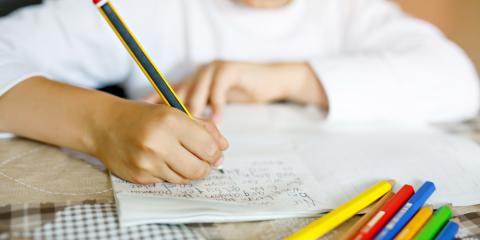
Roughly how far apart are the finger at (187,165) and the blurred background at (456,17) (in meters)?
0.92

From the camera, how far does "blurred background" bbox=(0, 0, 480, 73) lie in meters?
1.16

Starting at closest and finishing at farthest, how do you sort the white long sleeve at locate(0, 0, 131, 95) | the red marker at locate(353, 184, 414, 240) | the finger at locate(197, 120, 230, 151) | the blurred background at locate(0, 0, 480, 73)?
the red marker at locate(353, 184, 414, 240), the finger at locate(197, 120, 230, 151), the white long sleeve at locate(0, 0, 131, 95), the blurred background at locate(0, 0, 480, 73)

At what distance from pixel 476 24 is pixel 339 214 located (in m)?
0.94

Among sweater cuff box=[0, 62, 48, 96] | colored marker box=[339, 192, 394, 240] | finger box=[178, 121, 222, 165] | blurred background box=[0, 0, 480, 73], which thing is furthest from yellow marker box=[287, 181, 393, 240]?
blurred background box=[0, 0, 480, 73]

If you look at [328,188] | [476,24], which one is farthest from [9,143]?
[476,24]

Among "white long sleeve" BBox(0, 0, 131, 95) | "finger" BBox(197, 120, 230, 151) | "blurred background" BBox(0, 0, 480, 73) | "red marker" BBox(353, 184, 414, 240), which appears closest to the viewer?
"red marker" BBox(353, 184, 414, 240)

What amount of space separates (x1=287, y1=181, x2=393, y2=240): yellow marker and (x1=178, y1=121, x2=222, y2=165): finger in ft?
0.38

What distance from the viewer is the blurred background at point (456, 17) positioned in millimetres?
1161

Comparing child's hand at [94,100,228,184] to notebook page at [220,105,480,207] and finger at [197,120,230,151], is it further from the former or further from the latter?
notebook page at [220,105,480,207]

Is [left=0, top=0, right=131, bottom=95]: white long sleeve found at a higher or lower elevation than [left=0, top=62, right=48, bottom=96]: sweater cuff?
higher

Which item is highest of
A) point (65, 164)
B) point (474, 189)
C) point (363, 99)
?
point (65, 164)

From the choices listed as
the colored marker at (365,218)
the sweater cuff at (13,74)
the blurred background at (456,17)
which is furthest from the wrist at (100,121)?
the blurred background at (456,17)

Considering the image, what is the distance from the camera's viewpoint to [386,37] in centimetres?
80

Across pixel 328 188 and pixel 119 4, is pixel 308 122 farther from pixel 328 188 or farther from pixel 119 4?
pixel 119 4
